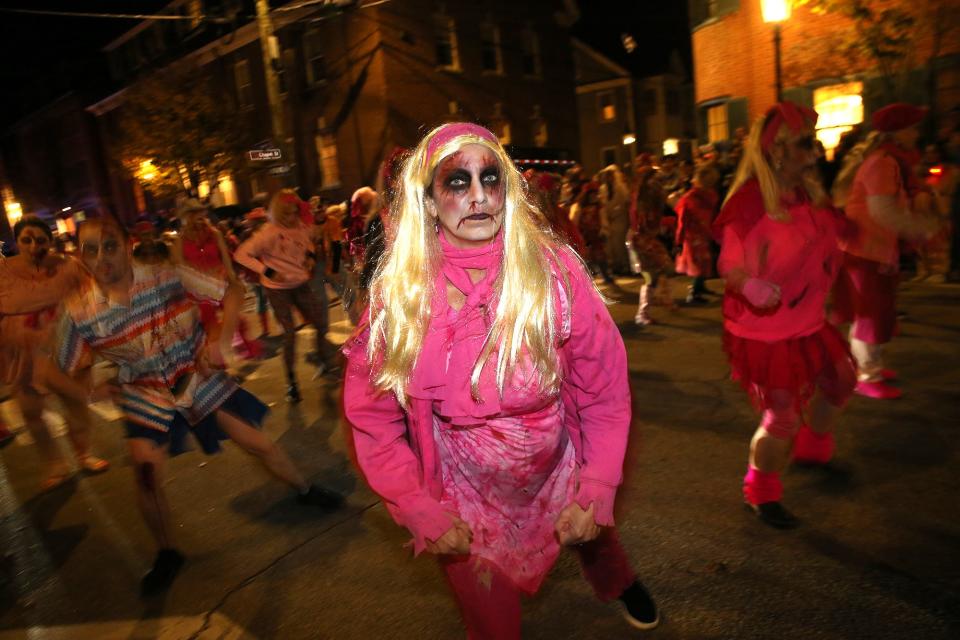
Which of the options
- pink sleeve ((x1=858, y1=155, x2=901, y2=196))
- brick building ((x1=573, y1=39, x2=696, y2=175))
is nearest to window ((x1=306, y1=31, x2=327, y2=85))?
brick building ((x1=573, y1=39, x2=696, y2=175))

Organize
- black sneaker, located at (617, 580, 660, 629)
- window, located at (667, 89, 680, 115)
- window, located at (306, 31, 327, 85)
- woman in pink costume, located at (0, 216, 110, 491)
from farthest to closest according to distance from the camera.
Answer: window, located at (667, 89, 680, 115), window, located at (306, 31, 327, 85), woman in pink costume, located at (0, 216, 110, 491), black sneaker, located at (617, 580, 660, 629)

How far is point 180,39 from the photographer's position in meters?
29.9

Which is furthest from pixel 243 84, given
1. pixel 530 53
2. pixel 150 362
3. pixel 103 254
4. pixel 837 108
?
pixel 150 362

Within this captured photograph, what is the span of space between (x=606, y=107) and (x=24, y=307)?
35408mm

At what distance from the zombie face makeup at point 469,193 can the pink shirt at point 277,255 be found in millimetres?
4704

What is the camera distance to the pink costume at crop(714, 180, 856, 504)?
3.02m

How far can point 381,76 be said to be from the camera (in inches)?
862

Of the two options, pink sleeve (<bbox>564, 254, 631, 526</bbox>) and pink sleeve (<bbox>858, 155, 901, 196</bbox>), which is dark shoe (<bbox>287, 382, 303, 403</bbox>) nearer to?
pink sleeve (<bbox>564, 254, 631, 526</bbox>)

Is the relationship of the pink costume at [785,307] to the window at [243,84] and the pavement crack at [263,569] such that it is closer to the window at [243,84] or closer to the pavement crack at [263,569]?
the pavement crack at [263,569]

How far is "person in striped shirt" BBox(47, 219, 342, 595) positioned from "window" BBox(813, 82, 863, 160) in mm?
13161

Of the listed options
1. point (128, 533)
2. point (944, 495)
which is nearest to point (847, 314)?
point (944, 495)

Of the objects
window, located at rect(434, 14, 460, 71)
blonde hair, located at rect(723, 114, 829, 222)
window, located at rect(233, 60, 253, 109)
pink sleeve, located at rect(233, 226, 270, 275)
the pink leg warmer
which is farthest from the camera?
window, located at rect(233, 60, 253, 109)

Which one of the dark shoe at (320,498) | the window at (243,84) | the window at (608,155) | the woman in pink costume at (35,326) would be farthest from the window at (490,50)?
the dark shoe at (320,498)

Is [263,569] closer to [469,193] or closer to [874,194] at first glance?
[469,193]
